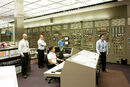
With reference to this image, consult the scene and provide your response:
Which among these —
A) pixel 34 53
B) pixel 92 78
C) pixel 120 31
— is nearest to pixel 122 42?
pixel 120 31

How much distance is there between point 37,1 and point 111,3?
138 inches

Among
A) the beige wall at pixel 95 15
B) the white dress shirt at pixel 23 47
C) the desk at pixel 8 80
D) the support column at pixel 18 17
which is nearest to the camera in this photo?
the desk at pixel 8 80

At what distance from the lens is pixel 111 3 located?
18.1 ft

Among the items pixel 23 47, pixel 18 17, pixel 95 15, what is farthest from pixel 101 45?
pixel 18 17

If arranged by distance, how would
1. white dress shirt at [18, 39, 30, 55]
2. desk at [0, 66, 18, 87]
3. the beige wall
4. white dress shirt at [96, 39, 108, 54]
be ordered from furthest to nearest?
the beige wall
white dress shirt at [96, 39, 108, 54]
white dress shirt at [18, 39, 30, 55]
desk at [0, 66, 18, 87]

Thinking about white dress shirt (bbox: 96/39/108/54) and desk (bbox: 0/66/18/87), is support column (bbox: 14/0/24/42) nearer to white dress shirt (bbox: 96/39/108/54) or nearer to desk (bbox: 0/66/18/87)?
white dress shirt (bbox: 96/39/108/54)

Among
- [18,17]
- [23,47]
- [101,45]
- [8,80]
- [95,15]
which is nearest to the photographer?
[8,80]

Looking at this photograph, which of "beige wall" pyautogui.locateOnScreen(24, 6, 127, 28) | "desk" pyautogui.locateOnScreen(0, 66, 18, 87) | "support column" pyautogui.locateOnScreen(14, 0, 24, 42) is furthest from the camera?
"beige wall" pyautogui.locateOnScreen(24, 6, 127, 28)

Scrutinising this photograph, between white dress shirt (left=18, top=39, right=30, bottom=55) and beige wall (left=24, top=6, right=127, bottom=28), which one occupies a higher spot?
beige wall (left=24, top=6, right=127, bottom=28)

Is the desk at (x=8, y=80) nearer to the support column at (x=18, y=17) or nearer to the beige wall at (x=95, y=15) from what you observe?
the support column at (x=18, y=17)

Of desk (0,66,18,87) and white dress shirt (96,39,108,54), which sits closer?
desk (0,66,18,87)

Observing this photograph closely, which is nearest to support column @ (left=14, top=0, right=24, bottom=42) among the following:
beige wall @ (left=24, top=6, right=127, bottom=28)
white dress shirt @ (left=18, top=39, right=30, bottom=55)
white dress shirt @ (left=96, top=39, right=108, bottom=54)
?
white dress shirt @ (left=18, top=39, right=30, bottom=55)

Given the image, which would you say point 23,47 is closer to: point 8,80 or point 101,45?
point 101,45

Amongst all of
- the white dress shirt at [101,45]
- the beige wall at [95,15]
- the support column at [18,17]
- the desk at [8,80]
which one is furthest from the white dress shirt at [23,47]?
the beige wall at [95,15]
